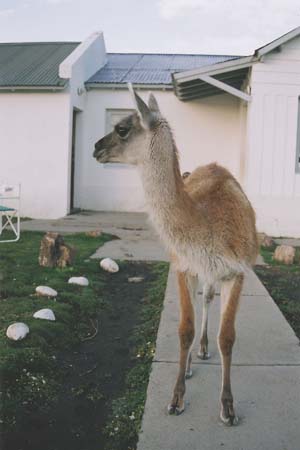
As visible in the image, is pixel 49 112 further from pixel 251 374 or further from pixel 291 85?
pixel 251 374

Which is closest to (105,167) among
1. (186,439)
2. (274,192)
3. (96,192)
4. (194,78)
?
(96,192)

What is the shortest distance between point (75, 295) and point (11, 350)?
1.92 metres

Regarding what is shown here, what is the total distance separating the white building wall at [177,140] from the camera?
1590 cm

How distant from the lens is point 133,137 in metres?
3.40

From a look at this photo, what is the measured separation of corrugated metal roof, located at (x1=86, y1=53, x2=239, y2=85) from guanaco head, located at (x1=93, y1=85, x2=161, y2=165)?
41.2 ft

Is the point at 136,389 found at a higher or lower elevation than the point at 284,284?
lower

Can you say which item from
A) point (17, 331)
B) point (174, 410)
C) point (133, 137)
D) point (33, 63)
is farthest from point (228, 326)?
point (33, 63)

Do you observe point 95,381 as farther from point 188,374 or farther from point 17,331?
point 17,331

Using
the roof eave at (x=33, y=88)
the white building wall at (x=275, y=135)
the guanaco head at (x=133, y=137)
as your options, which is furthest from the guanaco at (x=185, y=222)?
the roof eave at (x=33, y=88)

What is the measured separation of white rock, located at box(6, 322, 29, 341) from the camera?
14.9ft

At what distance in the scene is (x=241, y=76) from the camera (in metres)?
13.5

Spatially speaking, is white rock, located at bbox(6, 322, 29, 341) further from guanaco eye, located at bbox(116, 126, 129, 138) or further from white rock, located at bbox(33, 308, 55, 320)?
guanaco eye, located at bbox(116, 126, 129, 138)

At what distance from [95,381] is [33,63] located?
14.0 metres

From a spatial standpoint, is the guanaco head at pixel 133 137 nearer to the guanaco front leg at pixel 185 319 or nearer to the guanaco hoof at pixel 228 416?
the guanaco front leg at pixel 185 319
